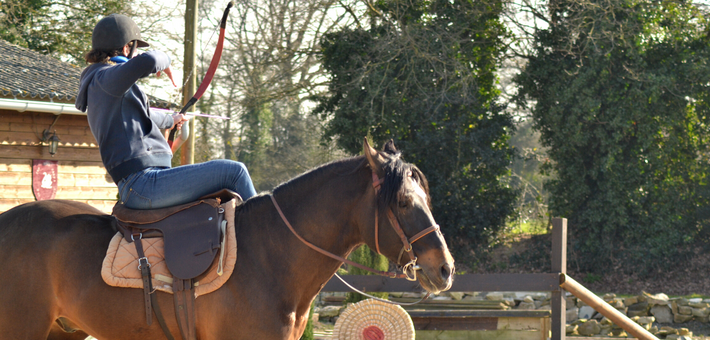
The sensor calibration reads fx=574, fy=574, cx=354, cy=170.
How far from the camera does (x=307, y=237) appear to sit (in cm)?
257

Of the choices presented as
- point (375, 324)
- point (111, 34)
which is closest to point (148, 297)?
point (111, 34)

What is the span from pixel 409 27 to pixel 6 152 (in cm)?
806

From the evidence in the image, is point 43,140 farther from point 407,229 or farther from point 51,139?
point 407,229

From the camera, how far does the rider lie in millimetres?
2529

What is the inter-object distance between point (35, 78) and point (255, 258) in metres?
8.51

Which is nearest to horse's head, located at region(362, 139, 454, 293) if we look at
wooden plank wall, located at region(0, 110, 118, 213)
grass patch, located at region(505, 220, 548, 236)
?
wooden plank wall, located at region(0, 110, 118, 213)

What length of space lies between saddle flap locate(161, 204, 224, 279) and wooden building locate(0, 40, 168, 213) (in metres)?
6.80

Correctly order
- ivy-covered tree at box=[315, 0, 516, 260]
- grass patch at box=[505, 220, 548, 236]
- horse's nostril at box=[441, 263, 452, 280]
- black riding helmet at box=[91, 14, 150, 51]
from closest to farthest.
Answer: horse's nostril at box=[441, 263, 452, 280]
black riding helmet at box=[91, 14, 150, 51]
ivy-covered tree at box=[315, 0, 516, 260]
grass patch at box=[505, 220, 548, 236]

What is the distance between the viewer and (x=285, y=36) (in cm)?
1445

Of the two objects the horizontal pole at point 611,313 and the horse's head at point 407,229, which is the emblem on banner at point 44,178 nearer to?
the horizontal pole at point 611,313

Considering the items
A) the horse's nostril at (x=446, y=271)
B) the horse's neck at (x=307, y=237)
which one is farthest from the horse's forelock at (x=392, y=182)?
Result: the horse's nostril at (x=446, y=271)

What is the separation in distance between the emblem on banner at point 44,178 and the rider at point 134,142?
7.04m

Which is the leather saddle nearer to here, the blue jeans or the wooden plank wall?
the blue jeans

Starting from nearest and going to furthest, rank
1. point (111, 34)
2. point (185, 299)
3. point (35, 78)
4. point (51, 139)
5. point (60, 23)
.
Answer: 1. point (185, 299)
2. point (111, 34)
3. point (51, 139)
4. point (35, 78)
5. point (60, 23)
